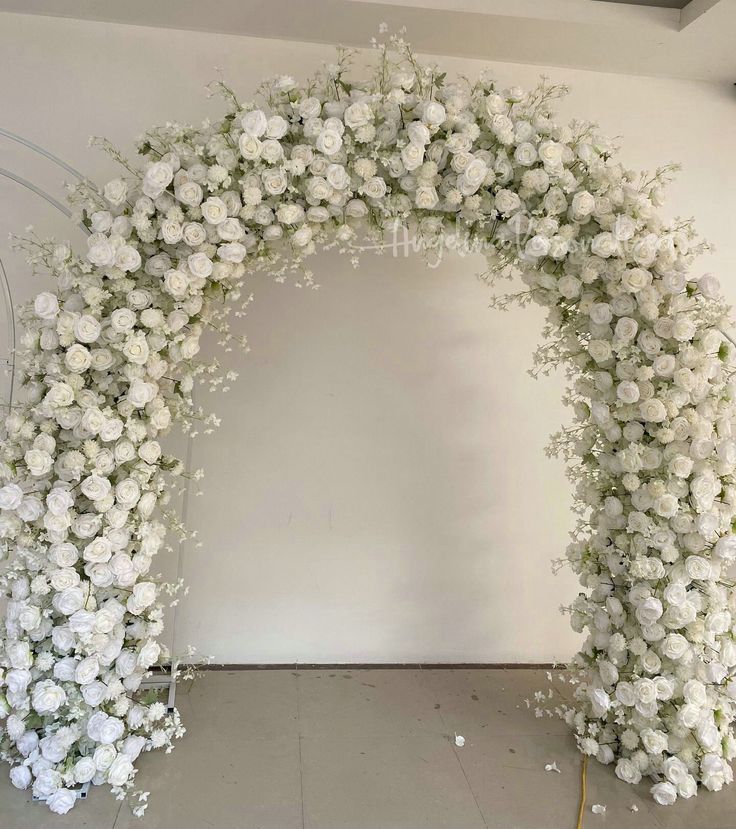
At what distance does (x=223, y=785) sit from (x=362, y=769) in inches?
17.9

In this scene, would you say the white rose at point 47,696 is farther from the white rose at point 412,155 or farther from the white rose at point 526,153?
the white rose at point 526,153

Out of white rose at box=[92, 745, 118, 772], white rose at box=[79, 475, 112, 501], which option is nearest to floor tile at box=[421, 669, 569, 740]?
white rose at box=[92, 745, 118, 772]

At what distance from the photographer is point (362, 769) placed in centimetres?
230

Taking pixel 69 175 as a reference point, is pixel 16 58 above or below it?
above

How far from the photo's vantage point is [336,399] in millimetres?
3025

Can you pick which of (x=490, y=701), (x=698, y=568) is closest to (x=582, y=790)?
(x=490, y=701)

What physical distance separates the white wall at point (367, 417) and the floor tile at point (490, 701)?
0.14 metres

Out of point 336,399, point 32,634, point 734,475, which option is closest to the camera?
point 32,634

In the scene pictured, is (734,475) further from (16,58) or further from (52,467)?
(16,58)

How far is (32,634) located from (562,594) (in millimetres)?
2231

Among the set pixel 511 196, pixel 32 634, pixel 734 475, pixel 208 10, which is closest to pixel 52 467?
pixel 32 634

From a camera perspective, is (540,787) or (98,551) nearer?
(98,551)

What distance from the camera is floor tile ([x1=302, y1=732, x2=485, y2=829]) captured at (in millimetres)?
2064

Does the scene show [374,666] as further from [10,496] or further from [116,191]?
[116,191]
